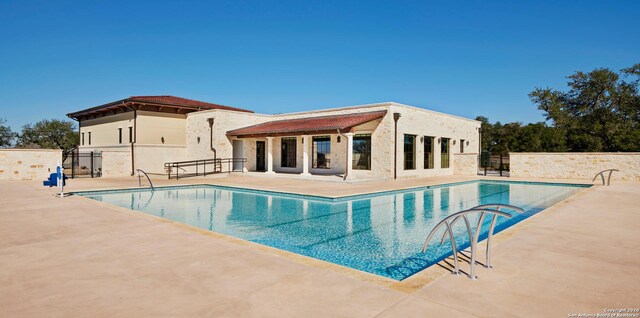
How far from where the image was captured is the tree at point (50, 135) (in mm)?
44312

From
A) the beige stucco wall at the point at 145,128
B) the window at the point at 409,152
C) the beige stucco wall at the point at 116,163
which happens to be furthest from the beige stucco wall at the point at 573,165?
the beige stucco wall at the point at 116,163

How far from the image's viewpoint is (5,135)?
40.5 m

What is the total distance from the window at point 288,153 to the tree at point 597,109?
80.8ft

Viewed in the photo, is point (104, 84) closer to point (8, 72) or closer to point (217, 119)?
point (8, 72)

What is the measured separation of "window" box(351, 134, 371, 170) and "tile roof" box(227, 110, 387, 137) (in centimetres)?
131

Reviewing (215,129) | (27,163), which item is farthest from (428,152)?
(27,163)

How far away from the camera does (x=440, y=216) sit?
9.17 metres

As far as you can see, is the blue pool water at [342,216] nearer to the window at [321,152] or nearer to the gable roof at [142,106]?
the window at [321,152]

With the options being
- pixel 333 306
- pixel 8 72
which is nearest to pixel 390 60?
pixel 333 306

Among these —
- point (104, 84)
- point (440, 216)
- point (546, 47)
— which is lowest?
point (440, 216)

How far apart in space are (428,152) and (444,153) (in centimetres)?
212

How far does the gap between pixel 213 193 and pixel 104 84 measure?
785 inches

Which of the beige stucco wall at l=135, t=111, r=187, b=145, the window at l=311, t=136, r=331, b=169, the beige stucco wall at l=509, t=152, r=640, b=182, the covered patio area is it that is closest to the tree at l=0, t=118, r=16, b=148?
the beige stucco wall at l=135, t=111, r=187, b=145

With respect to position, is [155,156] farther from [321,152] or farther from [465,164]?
[465,164]
